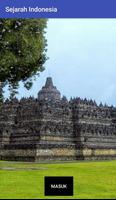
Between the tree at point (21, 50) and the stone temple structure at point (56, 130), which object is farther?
the stone temple structure at point (56, 130)

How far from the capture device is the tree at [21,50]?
36.9 metres

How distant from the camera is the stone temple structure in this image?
68938 millimetres

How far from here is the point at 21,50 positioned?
38781 mm

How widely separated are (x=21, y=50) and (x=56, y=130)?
38516 millimetres

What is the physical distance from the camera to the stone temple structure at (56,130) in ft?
226

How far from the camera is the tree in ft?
121

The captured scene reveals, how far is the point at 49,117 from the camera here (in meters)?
79.9

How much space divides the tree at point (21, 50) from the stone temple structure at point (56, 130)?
24.4 meters

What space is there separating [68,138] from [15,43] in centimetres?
4375

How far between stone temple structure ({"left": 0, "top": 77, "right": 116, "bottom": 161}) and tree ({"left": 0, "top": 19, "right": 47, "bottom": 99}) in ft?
80.1

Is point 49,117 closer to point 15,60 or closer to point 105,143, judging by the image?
point 105,143

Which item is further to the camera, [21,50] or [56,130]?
[56,130]

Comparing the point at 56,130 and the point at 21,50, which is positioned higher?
the point at 21,50

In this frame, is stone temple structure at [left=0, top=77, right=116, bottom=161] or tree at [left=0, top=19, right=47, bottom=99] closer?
tree at [left=0, top=19, right=47, bottom=99]
